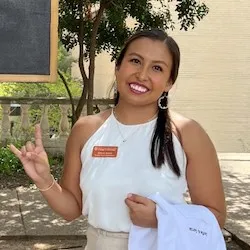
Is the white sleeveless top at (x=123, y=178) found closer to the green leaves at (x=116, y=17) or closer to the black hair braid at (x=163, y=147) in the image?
the black hair braid at (x=163, y=147)

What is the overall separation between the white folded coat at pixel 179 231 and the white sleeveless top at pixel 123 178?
0.06m

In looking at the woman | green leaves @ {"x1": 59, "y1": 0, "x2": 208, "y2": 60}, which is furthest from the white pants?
green leaves @ {"x1": 59, "y1": 0, "x2": 208, "y2": 60}

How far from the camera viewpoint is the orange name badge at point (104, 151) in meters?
2.13

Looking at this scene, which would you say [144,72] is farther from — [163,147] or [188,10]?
[188,10]

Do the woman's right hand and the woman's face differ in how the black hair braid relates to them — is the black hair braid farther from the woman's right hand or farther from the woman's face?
the woman's right hand

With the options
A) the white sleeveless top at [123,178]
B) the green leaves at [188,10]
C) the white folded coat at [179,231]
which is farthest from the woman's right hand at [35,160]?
the green leaves at [188,10]

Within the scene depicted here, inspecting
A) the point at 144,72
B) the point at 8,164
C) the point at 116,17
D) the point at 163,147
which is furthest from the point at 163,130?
the point at 116,17

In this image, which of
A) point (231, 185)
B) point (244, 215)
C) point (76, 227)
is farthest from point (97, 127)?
point (231, 185)

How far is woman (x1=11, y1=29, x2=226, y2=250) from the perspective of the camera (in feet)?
6.86

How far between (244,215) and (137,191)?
166 inches

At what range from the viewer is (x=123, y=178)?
209 centimetres

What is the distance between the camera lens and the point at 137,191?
6.82 ft

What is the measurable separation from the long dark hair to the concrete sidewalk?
Result: 319 centimetres

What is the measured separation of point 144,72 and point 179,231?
58 centimetres
